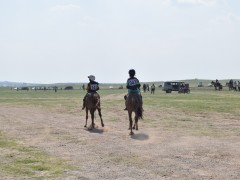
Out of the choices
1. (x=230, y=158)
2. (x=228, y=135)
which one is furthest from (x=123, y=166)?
(x=228, y=135)

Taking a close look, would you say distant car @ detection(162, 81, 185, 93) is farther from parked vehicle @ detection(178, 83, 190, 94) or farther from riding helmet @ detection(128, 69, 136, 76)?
riding helmet @ detection(128, 69, 136, 76)

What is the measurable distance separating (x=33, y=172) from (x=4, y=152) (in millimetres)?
3612

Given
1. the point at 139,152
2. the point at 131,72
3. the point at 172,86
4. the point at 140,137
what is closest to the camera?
the point at 139,152

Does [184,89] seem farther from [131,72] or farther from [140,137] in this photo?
[140,137]

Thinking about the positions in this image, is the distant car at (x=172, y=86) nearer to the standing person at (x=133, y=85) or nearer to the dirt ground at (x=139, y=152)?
the dirt ground at (x=139, y=152)

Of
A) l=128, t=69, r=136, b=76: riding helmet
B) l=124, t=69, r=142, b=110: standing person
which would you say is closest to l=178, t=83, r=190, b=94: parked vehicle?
l=128, t=69, r=136, b=76: riding helmet

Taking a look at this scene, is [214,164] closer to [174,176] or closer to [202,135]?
[174,176]

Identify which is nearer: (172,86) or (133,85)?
(133,85)

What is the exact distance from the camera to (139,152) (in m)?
13.4

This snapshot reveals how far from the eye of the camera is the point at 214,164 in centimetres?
1123

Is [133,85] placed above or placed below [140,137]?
above

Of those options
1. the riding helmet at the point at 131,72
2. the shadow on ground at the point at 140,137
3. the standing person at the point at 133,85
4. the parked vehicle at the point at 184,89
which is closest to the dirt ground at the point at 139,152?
the shadow on ground at the point at 140,137

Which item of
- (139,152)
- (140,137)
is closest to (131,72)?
(140,137)

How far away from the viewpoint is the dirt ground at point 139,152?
10.3 metres
